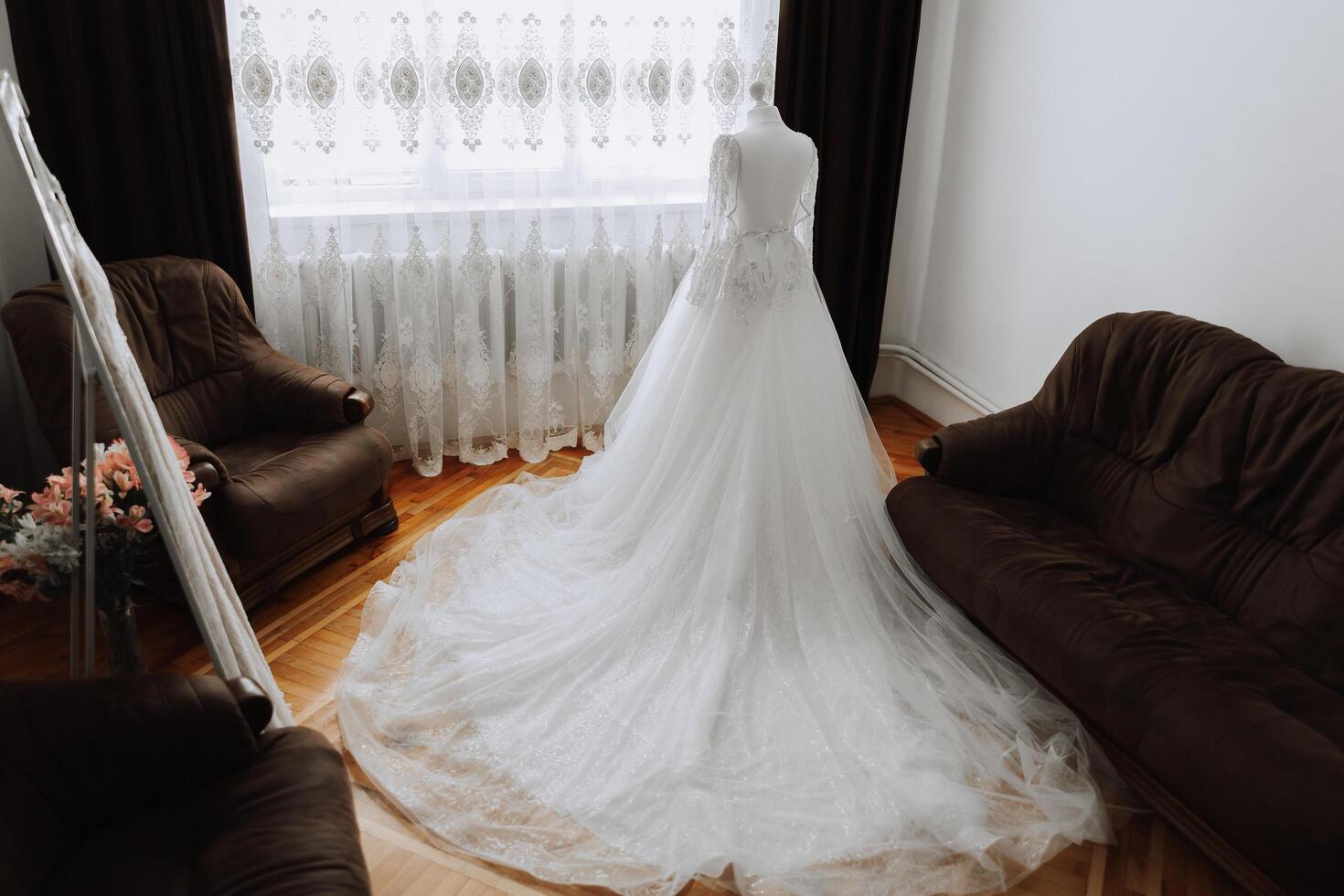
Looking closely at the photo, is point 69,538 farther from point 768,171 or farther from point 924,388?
point 924,388

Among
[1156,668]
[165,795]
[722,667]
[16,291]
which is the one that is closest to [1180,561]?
[1156,668]

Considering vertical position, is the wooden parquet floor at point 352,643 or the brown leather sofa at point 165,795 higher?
the brown leather sofa at point 165,795

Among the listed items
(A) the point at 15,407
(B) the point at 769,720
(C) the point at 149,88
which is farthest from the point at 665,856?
(C) the point at 149,88

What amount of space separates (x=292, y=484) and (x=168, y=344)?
73cm

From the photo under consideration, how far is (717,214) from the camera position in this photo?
2781mm

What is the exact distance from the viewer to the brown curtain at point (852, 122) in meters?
3.85

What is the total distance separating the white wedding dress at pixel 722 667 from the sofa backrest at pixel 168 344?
89 centimetres

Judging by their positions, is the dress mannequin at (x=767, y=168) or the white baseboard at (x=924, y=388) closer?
the dress mannequin at (x=767, y=168)

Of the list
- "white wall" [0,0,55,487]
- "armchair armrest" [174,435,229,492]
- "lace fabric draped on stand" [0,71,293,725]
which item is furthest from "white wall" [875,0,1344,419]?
"white wall" [0,0,55,487]

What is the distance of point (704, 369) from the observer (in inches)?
109

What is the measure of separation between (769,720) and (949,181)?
291 cm

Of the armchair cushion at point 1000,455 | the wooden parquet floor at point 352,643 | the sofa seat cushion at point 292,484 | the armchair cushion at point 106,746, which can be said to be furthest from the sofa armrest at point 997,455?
the armchair cushion at point 106,746

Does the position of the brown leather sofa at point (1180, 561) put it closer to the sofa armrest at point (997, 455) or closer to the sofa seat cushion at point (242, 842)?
the sofa armrest at point (997, 455)

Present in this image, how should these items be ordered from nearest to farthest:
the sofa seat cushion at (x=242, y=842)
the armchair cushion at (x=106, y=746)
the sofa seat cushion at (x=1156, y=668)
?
the sofa seat cushion at (x=242, y=842), the armchair cushion at (x=106, y=746), the sofa seat cushion at (x=1156, y=668)
